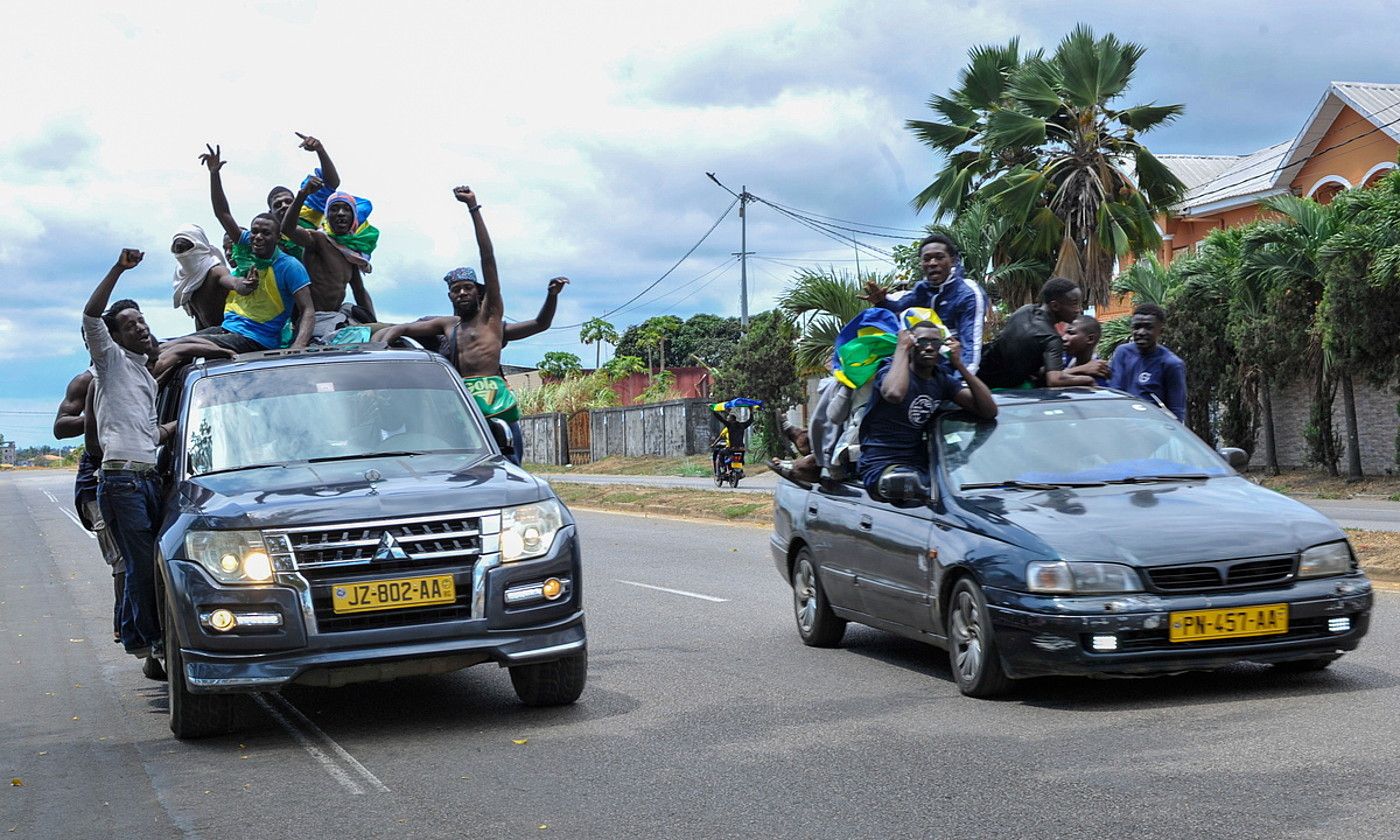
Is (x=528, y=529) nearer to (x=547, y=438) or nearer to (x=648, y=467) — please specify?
(x=648, y=467)

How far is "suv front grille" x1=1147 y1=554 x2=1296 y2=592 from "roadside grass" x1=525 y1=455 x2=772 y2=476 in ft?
113

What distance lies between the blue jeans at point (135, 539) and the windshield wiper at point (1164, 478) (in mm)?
5051

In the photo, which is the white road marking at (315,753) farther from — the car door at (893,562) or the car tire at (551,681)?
the car door at (893,562)

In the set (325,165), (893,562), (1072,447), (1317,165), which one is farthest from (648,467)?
(1072,447)

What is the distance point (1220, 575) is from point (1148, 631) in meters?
0.43

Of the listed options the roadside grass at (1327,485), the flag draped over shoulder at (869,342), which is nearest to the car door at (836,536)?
the flag draped over shoulder at (869,342)

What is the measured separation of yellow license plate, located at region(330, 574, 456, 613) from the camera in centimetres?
696

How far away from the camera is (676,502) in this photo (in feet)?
90.1

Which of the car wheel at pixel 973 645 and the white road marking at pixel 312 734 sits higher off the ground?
the car wheel at pixel 973 645

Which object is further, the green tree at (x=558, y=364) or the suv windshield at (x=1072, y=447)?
the green tree at (x=558, y=364)

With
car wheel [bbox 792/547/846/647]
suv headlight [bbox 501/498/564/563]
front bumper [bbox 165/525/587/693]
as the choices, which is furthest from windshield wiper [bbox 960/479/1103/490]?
front bumper [bbox 165/525/587/693]

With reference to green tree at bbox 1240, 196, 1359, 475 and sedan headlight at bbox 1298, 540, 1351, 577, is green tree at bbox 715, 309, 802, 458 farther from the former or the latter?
sedan headlight at bbox 1298, 540, 1351, 577

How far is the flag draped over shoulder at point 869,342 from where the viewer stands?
9461 mm

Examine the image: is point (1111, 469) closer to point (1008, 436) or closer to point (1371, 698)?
point (1008, 436)
